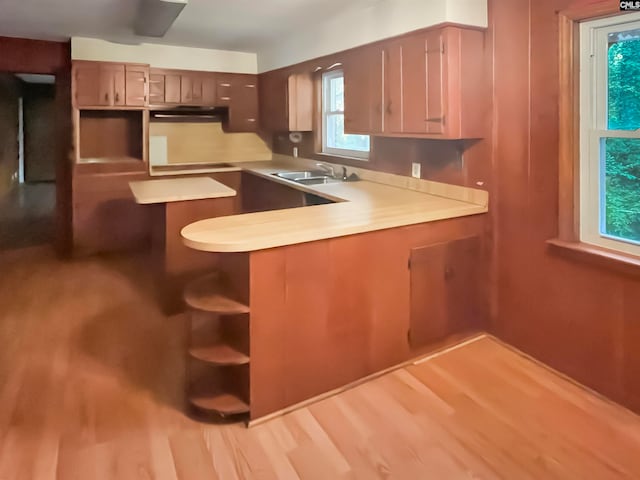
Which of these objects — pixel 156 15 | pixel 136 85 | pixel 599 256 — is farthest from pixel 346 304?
pixel 136 85

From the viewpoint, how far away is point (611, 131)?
94.3 inches

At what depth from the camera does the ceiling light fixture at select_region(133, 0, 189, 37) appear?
335 cm

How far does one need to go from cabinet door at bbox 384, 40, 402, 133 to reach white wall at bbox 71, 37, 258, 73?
2844 mm

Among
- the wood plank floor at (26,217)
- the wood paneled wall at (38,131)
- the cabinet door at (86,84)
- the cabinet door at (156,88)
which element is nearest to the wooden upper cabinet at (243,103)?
the cabinet door at (156,88)

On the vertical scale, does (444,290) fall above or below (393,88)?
below

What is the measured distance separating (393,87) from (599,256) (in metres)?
1.64

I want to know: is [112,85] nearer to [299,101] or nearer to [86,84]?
[86,84]

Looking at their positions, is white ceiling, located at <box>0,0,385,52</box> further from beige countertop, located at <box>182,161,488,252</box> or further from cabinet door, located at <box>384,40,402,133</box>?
beige countertop, located at <box>182,161,488,252</box>

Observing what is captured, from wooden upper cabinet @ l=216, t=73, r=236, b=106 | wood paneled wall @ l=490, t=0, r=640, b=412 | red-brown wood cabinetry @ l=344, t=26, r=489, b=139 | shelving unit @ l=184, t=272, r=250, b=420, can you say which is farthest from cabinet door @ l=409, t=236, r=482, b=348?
wooden upper cabinet @ l=216, t=73, r=236, b=106

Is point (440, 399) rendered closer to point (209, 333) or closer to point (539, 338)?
point (539, 338)

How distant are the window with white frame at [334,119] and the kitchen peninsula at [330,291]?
1748mm

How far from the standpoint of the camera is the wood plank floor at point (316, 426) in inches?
79.8

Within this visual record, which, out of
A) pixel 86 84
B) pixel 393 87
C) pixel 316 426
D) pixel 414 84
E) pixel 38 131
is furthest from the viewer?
pixel 38 131

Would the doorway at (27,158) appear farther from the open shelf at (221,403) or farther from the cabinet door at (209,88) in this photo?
the open shelf at (221,403)
